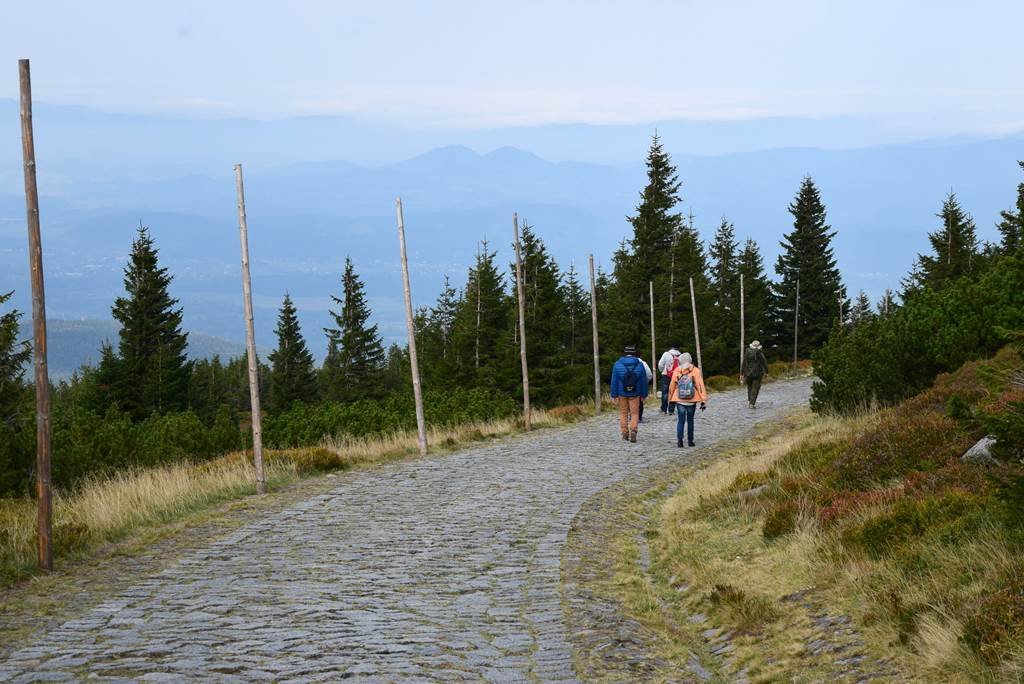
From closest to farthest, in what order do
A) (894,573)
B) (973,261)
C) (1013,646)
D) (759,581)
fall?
(1013,646)
(894,573)
(759,581)
(973,261)

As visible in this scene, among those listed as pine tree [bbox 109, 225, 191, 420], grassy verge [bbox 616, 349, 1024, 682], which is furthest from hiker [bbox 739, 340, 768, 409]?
pine tree [bbox 109, 225, 191, 420]

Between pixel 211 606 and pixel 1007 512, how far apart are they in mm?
6053

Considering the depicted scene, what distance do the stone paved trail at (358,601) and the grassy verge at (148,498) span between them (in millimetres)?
1347

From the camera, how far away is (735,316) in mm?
75062

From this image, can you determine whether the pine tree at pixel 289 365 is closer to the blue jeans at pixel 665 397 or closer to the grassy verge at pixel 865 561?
the blue jeans at pixel 665 397

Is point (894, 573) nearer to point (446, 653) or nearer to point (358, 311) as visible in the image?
point (446, 653)

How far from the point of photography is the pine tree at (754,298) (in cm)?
7506

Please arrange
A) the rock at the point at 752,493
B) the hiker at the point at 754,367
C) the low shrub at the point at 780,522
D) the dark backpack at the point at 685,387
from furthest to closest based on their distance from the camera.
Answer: the hiker at the point at 754,367
the dark backpack at the point at 685,387
the rock at the point at 752,493
the low shrub at the point at 780,522

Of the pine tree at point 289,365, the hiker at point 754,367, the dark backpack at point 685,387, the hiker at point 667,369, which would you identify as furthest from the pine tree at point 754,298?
the dark backpack at point 685,387

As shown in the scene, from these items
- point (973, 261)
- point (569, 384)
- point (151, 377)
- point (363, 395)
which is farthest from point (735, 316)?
point (151, 377)

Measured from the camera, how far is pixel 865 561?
26.1 feet

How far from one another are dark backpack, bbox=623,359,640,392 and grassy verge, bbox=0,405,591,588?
3962 mm

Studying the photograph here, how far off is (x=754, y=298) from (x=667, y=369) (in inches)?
2062

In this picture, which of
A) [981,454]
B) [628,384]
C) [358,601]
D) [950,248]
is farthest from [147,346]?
[981,454]
